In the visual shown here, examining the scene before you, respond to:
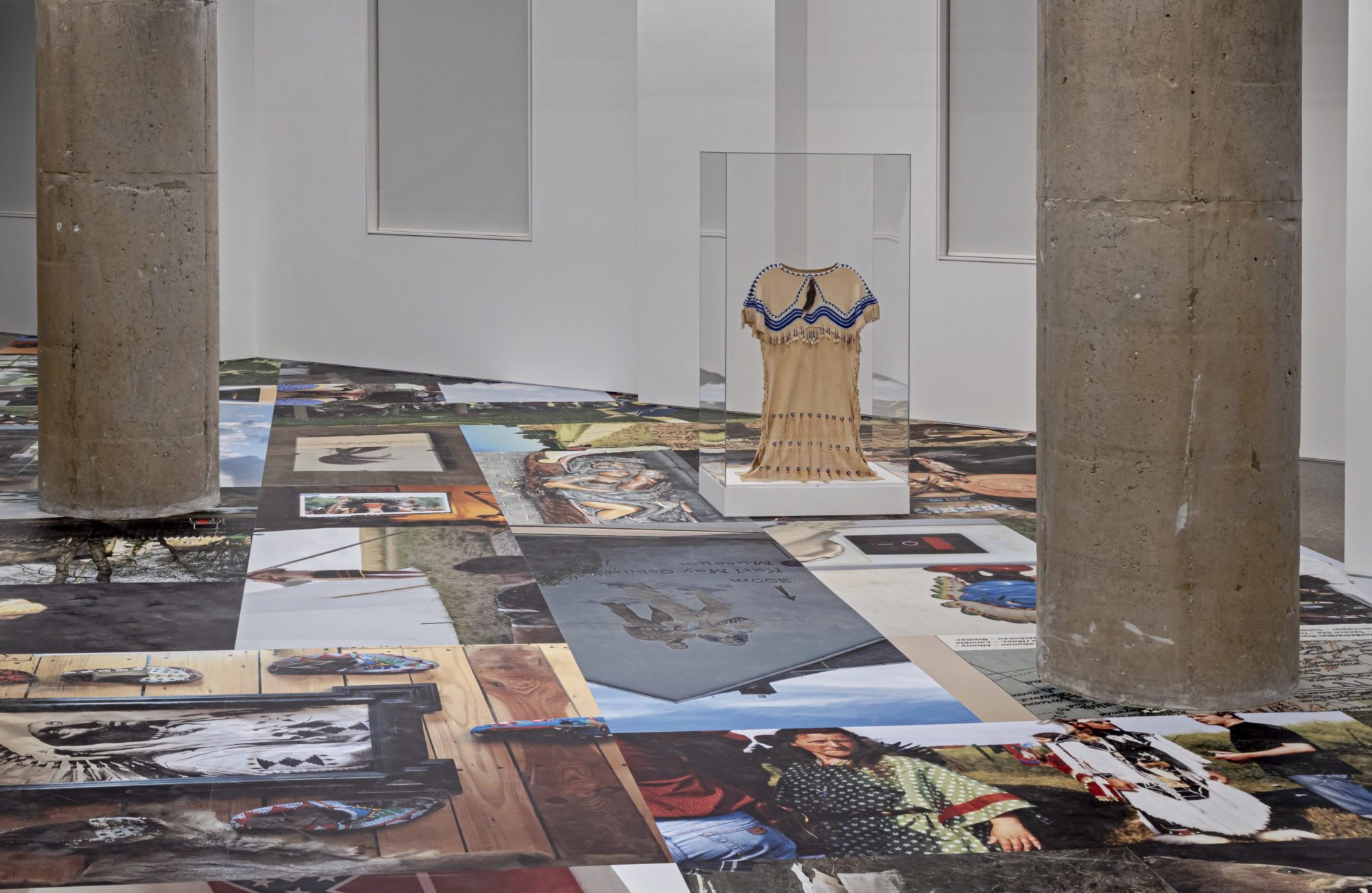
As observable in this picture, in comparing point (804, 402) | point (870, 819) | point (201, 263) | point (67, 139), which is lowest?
point (870, 819)

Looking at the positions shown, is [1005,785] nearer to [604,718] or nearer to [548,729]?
[604,718]

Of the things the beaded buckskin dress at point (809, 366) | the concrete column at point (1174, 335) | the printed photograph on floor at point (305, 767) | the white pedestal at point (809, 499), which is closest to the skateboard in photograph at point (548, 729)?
the printed photograph on floor at point (305, 767)

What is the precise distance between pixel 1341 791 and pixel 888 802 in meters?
1.31

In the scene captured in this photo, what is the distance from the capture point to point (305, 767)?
15.4ft

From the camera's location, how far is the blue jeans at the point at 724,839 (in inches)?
162

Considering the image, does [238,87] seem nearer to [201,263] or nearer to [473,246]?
[473,246]

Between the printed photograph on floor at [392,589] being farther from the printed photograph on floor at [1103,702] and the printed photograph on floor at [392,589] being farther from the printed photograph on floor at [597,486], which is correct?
the printed photograph on floor at [1103,702]

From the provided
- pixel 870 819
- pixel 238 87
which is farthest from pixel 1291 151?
pixel 238 87

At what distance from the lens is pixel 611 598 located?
6.76 m

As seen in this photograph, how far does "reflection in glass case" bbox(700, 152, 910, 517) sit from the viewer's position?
880cm

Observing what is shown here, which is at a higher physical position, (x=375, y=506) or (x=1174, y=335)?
(x=1174, y=335)

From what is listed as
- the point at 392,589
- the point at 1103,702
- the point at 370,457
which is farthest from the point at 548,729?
the point at 370,457

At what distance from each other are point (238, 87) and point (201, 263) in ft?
24.6

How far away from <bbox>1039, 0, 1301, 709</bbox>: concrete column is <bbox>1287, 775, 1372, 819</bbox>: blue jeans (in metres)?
0.62
